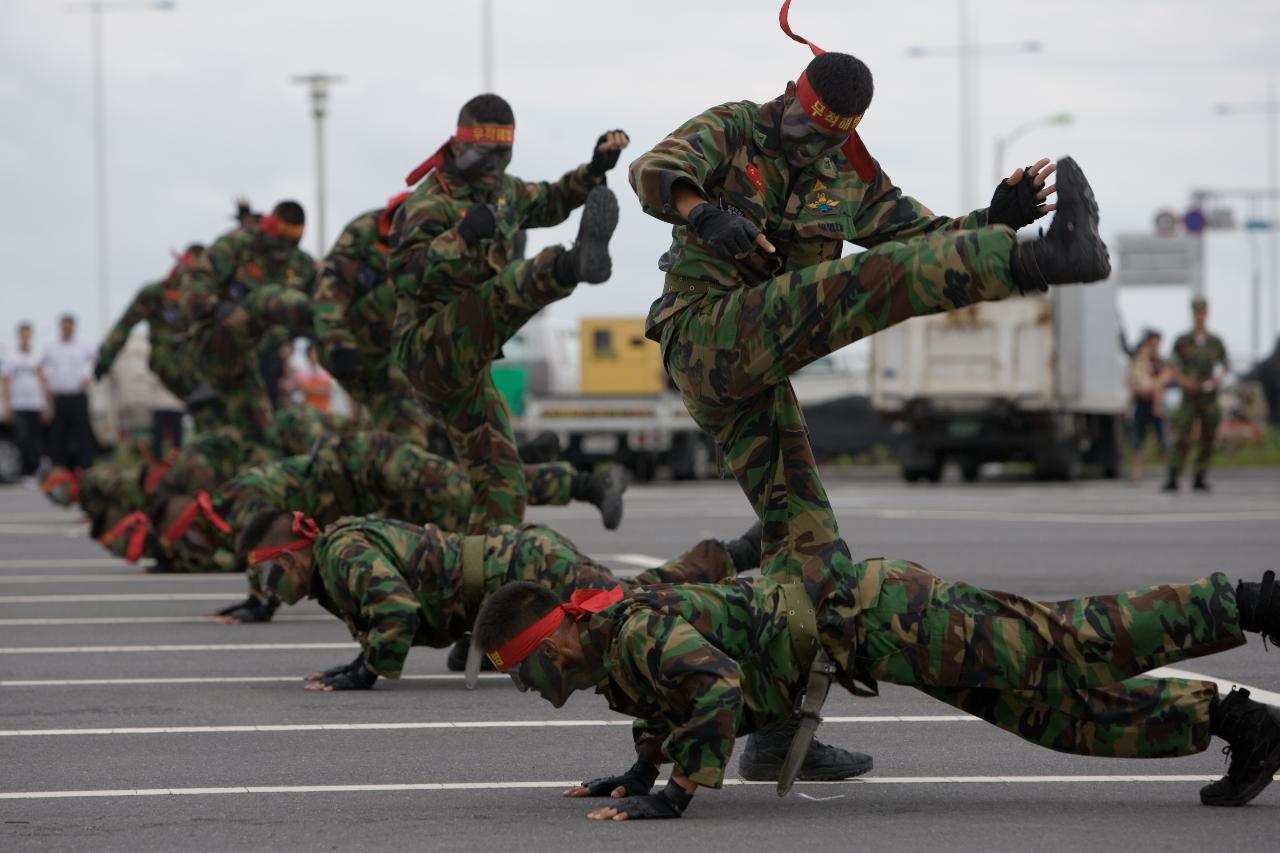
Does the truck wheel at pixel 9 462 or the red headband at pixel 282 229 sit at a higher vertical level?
the red headband at pixel 282 229

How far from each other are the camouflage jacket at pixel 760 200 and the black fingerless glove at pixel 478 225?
2.65 m

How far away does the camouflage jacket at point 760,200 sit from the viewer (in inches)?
256

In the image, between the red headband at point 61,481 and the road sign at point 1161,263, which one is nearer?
the red headband at point 61,481

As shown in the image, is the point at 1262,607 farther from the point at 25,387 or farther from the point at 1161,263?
the point at 1161,263

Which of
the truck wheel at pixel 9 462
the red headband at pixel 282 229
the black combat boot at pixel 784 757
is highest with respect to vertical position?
the red headband at pixel 282 229

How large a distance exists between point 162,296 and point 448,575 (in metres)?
10.4

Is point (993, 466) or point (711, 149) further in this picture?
point (993, 466)

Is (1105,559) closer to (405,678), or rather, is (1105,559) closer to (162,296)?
(405,678)

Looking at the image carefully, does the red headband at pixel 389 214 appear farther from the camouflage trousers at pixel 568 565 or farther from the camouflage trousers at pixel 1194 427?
the camouflage trousers at pixel 1194 427

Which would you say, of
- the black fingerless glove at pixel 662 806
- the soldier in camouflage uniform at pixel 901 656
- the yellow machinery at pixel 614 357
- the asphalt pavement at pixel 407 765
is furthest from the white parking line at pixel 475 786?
the yellow machinery at pixel 614 357

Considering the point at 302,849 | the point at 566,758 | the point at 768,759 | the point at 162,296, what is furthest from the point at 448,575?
the point at 162,296

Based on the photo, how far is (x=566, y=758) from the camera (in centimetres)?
721

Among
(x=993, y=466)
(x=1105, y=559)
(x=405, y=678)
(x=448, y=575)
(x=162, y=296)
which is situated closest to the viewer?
(x=448, y=575)

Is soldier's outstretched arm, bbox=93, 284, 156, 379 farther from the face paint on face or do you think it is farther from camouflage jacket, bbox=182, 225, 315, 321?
the face paint on face
